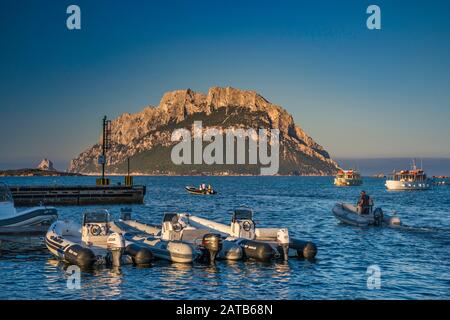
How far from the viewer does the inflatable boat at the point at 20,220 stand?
39.3m

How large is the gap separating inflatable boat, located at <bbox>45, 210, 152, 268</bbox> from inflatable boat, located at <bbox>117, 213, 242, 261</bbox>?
7.34 feet

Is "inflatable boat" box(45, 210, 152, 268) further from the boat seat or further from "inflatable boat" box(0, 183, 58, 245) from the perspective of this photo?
"inflatable boat" box(0, 183, 58, 245)

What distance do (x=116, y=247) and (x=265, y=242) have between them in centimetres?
867

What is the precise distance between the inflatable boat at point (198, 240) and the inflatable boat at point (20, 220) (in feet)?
38.0

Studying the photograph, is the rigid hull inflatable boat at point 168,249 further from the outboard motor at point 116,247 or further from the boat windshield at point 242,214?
the boat windshield at point 242,214

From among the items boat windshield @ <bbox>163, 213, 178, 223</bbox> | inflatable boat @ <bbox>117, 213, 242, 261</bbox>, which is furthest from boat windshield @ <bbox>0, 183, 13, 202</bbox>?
boat windshield @ <bbox>163, 213, 178, 223</bbox>

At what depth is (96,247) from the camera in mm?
28344

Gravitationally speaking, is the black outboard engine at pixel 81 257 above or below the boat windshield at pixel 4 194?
below

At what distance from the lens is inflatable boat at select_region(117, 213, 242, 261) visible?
1136 inches

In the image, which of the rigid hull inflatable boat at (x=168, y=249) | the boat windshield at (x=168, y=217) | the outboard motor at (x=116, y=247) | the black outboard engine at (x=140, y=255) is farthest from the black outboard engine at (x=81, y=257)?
the boat windshield at (x=168, y=217)

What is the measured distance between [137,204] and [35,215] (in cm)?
4073
